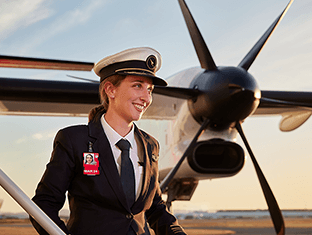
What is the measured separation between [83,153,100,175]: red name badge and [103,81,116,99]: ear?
308 mm

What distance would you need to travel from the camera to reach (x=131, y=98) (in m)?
1.47

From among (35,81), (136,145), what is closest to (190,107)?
(35,81)

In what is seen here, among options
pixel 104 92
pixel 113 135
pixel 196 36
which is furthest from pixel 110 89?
pixel 196 36

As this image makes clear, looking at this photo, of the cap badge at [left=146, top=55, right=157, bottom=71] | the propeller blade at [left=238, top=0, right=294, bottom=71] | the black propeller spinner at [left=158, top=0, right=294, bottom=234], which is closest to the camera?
the cap badge at [left=146, top=55, right=157, bottom=71]

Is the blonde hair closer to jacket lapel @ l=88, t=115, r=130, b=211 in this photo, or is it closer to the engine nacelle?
jacket lapel @ l=88, t=115, r=130, b=211

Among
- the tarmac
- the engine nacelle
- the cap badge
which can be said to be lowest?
the tarmac

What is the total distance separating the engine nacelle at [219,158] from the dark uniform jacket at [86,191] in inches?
194

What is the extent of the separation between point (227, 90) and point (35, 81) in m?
3.61

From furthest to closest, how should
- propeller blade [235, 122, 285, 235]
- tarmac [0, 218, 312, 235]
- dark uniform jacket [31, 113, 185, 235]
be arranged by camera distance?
1. tarmac [0, 218, 312, 235]
2. propeller blade [235, 122, 285, 235]
3. dark uniform jacket [31, 113, 185, 235]

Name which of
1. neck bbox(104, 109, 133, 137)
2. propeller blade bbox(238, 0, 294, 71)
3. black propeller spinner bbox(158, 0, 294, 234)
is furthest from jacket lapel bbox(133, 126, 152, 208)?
propeller blade bbox(238, 0, 294, 71)

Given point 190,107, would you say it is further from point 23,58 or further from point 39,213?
point 39,213

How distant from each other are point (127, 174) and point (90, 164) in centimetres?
17

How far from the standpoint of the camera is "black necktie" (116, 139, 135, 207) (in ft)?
4.50

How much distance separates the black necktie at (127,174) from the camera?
4.50 feet
